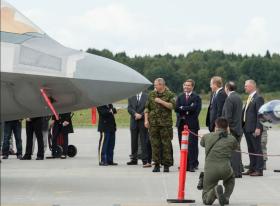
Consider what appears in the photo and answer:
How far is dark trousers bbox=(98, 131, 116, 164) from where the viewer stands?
1761cm

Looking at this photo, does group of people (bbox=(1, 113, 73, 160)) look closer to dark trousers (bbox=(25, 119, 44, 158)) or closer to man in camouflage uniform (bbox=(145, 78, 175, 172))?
dark trousers (bbox=(25, 119, 44, 158))

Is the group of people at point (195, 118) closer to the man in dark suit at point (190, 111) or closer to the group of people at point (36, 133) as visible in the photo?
the man in dark suit at point (190, 111)

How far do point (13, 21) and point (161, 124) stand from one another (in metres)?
4.91

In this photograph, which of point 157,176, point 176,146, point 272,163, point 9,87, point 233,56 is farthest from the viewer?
point 233,56

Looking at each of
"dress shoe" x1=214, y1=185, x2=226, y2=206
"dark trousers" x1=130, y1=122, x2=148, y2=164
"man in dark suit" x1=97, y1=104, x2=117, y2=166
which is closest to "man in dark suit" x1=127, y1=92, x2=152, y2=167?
"dark trousers" x1=130, y1=122, x2=148, y2=164

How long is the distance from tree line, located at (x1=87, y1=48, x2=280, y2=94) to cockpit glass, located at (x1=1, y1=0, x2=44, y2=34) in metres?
112

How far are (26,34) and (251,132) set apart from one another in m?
5.47

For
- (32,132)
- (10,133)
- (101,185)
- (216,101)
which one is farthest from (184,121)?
(10,133)

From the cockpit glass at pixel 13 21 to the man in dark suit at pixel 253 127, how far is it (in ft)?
17.1

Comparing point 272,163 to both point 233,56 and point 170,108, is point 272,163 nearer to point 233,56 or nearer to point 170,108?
point 170,108

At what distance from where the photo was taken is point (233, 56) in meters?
166

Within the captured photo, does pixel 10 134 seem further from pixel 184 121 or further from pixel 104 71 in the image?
pixel 104 71

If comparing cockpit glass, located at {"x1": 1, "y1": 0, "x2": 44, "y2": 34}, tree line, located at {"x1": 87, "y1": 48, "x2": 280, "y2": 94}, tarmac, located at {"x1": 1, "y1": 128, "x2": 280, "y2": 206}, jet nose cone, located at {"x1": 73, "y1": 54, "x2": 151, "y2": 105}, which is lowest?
tarmac, located at {"x1": 1, "y1": 128, "x2": 280, "y2": 206}

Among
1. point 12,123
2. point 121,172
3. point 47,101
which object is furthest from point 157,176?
point 12,123
